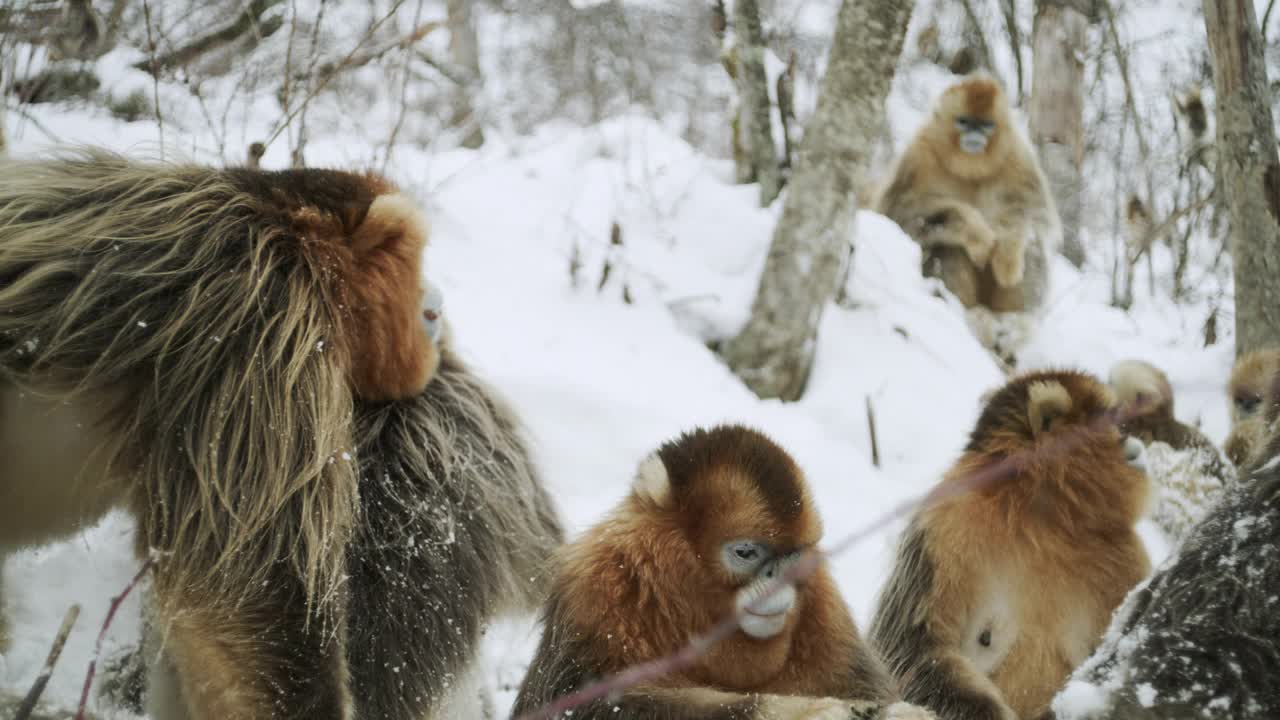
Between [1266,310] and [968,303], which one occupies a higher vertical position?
[1266,310]

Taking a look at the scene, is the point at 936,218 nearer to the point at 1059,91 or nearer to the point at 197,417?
the point at 1059,91

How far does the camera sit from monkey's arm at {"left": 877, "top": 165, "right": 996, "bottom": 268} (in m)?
8.97

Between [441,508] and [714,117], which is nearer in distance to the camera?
[441,508]

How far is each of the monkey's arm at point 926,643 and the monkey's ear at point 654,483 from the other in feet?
3.20

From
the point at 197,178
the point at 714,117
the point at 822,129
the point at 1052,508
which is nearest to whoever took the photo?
the point at 197,178

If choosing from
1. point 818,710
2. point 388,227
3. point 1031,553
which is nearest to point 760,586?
point 818,710

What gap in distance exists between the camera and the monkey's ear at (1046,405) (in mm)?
3014

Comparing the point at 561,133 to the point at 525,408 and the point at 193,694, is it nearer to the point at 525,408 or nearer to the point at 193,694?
the point at 525,408

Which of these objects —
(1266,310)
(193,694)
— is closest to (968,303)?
(1266,310)

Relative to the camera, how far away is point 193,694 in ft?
8.15

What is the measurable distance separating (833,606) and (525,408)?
2.56m

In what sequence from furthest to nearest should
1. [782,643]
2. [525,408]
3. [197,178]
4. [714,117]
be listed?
[714,117] < [525,408] < [197,178] < [782,643]

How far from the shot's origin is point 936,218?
912cm

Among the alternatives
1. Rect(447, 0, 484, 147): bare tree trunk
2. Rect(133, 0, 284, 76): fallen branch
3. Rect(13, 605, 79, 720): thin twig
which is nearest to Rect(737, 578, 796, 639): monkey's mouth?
Rect(13, 605, 79, 720): thin twig
